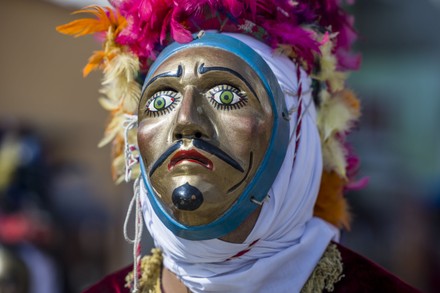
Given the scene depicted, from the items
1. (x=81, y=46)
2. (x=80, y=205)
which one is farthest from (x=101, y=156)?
(x=81, y=46)

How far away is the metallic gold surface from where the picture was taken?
1.91 metres

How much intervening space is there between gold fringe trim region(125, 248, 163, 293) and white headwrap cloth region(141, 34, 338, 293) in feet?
0.36

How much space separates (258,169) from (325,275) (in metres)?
0.39

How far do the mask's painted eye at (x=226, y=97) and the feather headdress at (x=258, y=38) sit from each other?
0.57 feet

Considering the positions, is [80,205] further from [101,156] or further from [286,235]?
[286,235]

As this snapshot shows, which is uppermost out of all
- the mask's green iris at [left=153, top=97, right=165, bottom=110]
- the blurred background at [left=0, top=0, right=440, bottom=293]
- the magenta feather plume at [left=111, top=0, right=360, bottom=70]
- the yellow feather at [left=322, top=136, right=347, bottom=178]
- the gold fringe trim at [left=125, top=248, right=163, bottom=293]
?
the magenta feather plume at [left=111, top=0, right=360, bottom=70]

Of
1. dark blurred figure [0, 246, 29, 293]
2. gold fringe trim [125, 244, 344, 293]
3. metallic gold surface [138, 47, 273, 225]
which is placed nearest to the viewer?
metallic gold surface [138, 47, 273, 225]

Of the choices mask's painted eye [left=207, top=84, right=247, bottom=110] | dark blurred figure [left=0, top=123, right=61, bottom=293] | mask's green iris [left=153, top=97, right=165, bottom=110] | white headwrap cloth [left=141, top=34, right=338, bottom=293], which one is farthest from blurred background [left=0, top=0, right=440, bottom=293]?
mask's painted eye [left=207, top=84, right=247, bottom=110]

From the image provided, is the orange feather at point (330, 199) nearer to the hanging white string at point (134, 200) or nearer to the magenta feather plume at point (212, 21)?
the magenta feather plume at point (212, 21)

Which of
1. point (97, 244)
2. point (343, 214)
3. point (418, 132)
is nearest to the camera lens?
point (343, 214)

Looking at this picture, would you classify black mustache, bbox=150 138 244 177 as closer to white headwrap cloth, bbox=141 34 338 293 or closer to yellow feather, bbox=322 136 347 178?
white headwrap cloth, bbox=141 34 338 293

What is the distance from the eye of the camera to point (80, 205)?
680 centimetres

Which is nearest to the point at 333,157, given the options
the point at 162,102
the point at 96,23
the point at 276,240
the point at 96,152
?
the point at 276,240

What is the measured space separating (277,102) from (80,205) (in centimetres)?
501
